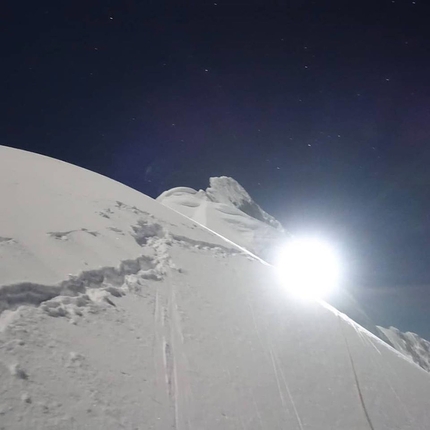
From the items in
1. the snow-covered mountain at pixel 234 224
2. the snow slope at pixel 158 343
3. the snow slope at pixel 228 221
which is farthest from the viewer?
the snow-covered mountain at pixel 234 224

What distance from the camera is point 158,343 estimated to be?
3889 mm

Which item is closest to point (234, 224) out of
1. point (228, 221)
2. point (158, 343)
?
point (228, 221)

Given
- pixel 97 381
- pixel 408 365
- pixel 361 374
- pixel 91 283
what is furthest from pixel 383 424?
pixel 91 283

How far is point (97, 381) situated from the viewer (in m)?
3.03

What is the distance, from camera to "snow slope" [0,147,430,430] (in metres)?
2.93

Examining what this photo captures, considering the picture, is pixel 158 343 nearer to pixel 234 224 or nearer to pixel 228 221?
pixel 234 224

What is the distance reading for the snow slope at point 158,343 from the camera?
2930mm

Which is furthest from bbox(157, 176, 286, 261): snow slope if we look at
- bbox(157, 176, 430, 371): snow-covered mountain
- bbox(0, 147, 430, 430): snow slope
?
bbox(0, 147, 430, 430): snow slope

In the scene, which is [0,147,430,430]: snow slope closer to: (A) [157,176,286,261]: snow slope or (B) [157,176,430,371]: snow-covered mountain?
(B) [157,176,430,371]: snow-covered mountain

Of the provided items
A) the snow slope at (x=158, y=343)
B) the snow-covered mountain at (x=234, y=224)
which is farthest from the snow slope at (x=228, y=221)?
the snow slope at (x=158, y=343)

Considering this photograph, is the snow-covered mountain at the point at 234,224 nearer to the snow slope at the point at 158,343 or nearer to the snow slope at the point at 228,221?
the snow slope at the point at 228,221

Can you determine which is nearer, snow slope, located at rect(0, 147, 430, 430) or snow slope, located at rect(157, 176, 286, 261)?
snow slope, located at rect(0, 147, 430, 430)

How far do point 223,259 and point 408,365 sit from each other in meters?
3.11

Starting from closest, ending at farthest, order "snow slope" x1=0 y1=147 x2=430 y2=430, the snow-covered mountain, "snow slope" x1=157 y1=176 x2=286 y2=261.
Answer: "snow slope" x1=0 y1=147 x2=430 y2=430 < "snow slope" x1=157 y1=176 x2=286 y2=261 < the snow-covered mountain
